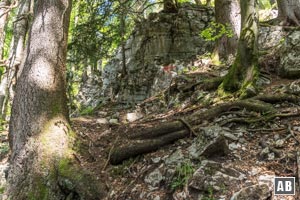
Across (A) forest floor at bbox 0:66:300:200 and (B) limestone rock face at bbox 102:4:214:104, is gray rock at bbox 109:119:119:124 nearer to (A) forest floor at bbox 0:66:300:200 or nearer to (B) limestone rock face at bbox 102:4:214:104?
(A) forest floor at bbox 0:66:300:200

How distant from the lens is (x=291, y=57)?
18.8 feet

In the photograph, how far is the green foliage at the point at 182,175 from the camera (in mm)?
3779

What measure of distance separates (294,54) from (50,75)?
4245 mm

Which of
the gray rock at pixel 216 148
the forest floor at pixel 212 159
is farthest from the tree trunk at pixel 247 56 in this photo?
the gray rock at pixel 216 148

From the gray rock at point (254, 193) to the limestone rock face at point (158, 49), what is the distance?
240 inches

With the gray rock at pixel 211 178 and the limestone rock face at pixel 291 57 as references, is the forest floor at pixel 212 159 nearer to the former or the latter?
the gray rock at pixel 211 178

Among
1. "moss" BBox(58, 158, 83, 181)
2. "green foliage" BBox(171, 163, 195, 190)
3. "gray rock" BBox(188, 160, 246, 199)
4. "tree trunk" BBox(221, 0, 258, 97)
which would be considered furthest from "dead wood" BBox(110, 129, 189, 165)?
"tree trunk" BBox(221, 0, 258, 97)

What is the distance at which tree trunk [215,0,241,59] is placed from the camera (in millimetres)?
8328

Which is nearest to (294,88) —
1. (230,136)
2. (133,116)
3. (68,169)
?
(230,136)

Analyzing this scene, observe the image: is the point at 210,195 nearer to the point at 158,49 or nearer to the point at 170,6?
the point at 158,49

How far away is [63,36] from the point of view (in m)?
5.45

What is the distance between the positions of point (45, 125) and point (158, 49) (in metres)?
6.10

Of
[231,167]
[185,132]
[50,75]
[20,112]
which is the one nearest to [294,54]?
[185,132]

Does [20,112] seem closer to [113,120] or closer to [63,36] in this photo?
[63,36]
